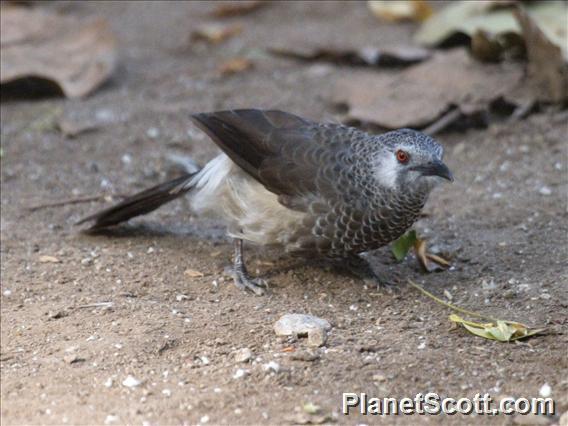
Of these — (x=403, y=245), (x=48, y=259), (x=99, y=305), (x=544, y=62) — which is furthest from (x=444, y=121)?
(x=99, y=305)

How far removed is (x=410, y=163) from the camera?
5062mm

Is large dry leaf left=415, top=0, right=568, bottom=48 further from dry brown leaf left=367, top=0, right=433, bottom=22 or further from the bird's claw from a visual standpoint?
the bird's claw

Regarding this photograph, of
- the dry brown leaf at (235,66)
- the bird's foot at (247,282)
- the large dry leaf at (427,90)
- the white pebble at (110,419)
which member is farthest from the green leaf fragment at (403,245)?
the dry brown leaf at (235,66)

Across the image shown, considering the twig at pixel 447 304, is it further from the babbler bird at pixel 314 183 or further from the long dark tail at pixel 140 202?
the long dark tail at pixel 140 202

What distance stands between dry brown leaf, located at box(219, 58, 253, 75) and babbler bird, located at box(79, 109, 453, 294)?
9.90 feet

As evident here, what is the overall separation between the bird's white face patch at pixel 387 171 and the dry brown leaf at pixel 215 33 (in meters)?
4.56

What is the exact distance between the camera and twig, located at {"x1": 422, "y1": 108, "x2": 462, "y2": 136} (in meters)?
7.23

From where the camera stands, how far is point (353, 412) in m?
3.88

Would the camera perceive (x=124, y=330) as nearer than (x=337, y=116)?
Yes

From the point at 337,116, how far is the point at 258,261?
2.27 metres

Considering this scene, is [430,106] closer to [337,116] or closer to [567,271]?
[337,116]

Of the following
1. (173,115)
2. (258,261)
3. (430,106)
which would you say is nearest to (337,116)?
(430,106)

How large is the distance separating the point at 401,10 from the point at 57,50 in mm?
A: 3531

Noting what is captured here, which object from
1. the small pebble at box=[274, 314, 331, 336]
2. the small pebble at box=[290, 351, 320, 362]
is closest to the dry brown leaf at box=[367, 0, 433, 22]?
the small pebble at box=[274, 314, 331, 336]
